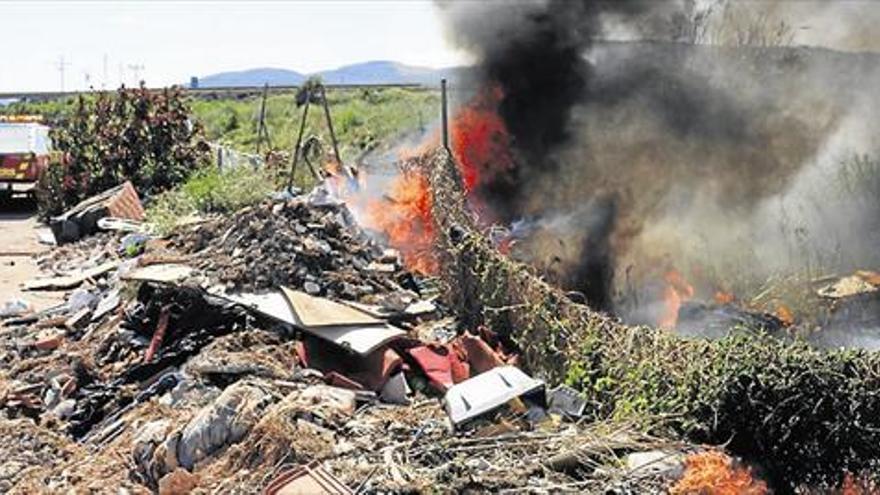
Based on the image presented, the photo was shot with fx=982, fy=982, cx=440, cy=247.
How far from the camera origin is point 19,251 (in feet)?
53.6

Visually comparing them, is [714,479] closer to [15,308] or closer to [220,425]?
[220,425]

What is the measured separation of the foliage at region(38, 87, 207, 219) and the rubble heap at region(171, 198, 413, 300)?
7773 mm

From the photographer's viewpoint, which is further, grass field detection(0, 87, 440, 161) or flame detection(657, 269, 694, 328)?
grass field detection(0, 87, 440, 161)

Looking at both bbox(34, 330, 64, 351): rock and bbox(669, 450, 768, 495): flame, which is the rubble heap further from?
bbox(669, 450, 768, 495): flame

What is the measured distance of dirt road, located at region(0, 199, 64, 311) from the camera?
42.3 feet

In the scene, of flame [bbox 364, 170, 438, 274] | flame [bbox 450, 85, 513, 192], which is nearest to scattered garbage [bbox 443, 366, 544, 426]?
flame [bbox 364, 170, 438, 274]

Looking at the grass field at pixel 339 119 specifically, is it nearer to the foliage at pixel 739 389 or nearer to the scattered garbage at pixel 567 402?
the foliage at pixel 739 389

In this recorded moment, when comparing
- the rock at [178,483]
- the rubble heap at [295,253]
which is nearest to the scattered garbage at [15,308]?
the rubble heap at [295,253]

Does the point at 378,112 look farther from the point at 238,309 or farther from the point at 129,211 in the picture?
the point at 238,309

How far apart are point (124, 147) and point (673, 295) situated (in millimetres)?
12546

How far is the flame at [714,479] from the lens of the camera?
17.5 ft

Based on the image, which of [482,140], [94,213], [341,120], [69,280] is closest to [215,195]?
[94,213]

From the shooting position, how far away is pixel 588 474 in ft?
18.4

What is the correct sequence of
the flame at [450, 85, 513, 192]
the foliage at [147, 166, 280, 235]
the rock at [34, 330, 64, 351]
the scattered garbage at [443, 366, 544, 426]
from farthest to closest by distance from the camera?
the foliage at [147, 166, 280, 235]
the flame at [450, 85, 513, 192]
the rock at [34, 330, 64, 351]
the scattered garbage at [443, 366, 544, 426]
